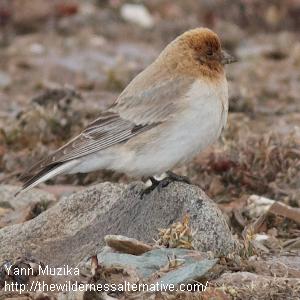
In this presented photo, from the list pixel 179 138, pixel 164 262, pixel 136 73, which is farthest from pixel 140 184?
pixel 136 73

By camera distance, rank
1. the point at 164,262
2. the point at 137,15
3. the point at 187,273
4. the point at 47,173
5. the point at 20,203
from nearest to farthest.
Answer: the point at 187,273 < the point at 164,262 < the point at 47,173 < the point at 20,203 < the point at 137,15

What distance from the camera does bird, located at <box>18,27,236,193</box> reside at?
717cm

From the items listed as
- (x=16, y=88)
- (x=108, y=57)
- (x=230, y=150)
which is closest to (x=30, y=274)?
(x=230, y=150)

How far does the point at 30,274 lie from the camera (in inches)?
237

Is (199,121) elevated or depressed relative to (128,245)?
elevated

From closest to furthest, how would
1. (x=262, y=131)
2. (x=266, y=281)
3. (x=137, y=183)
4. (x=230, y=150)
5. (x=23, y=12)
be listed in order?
(x=266, y=281), (x=137, y=183), (x=230, y=150), (x=262, y=131), (x=23, y=12)

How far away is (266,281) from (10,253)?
1.83 metres

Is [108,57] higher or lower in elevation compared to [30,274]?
lower

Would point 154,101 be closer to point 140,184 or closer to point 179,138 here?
point 179,138

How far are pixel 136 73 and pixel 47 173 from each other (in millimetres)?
5746

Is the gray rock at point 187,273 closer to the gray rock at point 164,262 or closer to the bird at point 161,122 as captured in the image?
the gray rock at point 164,262

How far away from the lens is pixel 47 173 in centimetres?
734

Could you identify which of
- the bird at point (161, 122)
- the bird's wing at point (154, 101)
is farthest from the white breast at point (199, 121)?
the bird's wing at point (154, 101)

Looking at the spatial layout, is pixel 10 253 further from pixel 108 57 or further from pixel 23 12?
pixel 23 12
